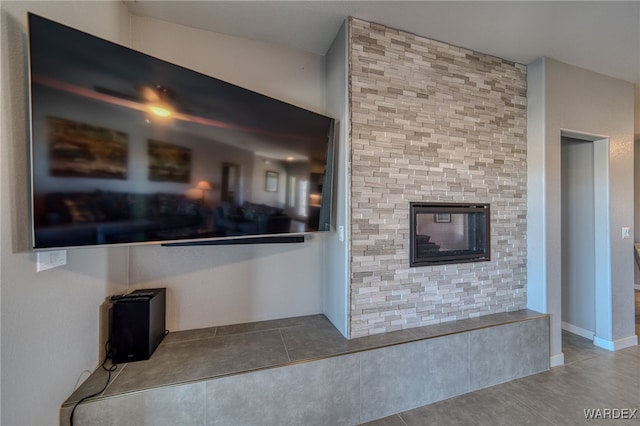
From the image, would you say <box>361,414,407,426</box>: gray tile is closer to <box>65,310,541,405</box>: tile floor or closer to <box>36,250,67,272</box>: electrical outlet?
<box>65,310,541,405</box>: tile floor

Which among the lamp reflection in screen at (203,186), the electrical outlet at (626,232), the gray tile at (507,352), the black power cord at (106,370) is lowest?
the gray tile at (507,352)

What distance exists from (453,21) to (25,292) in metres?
2.90

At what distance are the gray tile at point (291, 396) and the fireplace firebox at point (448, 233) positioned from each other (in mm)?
974

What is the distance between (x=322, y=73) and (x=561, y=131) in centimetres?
229

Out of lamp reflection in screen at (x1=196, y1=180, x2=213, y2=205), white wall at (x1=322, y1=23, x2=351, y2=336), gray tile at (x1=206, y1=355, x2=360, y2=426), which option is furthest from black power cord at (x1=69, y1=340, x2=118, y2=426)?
white wall at (x1=322, y1=23, x2=351, y2=336)

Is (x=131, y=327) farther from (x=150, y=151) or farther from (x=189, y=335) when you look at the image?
(x=150, y=151)

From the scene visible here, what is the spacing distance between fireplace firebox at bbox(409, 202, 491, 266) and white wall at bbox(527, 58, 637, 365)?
54 centimetres

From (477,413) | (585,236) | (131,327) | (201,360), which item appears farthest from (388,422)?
(585,236)

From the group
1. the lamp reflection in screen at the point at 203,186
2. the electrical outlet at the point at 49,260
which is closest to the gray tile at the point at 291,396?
the electrical outlet at the point at 49,260

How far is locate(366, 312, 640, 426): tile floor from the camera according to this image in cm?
171

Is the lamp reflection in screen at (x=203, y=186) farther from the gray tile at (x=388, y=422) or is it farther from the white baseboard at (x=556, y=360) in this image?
the white baseboard at (x=556, y=360)

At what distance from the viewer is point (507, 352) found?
2.10 metres

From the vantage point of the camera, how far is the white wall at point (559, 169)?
7.63ft

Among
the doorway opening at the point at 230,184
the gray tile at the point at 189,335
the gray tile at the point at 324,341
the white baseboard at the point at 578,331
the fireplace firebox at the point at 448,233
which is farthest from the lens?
the white baseboard at the point at 578,331
